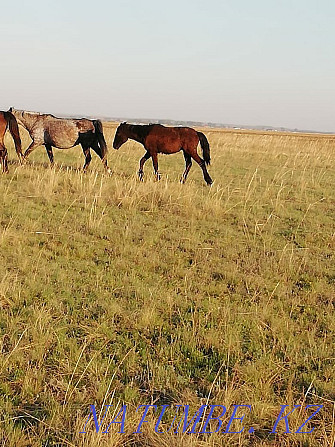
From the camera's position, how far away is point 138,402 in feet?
7.93

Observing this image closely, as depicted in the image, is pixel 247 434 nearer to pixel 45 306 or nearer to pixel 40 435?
pixel 40 435

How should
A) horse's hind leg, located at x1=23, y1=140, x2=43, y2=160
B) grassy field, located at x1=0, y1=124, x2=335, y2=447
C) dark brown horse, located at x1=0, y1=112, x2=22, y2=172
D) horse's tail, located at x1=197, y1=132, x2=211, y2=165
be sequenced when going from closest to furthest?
grassy field, located at x1=0, y1=124, x2=335, y2=447 < dark brown horse, located at x1=0, y1=112, x2=22, y2=172 < horse's tail, located at x1=197, y1=132, x2=211, y2=165 < horse's hind leg, located at x1=23, y1=140, x2=43, y2=160

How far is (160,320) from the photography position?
11.1 feet

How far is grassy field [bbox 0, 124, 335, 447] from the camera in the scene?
230cm

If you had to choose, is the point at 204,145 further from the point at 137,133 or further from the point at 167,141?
the point at 137,133

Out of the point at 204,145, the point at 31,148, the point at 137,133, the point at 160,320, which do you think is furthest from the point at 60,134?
the point at 160,320

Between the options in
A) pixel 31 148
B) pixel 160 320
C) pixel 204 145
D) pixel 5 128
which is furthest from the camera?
pixel 31 148

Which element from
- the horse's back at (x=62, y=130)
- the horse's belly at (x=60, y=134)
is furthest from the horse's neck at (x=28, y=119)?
the horse's belly at (x=60, y=134)

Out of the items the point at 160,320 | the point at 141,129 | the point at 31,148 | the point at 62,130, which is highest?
the point at 141,129

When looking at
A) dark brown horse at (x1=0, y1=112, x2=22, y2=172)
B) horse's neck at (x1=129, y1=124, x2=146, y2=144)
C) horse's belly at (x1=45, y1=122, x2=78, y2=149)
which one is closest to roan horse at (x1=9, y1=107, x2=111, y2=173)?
horse's belly at (x1=45, y1=122, x2=78, y2=149)

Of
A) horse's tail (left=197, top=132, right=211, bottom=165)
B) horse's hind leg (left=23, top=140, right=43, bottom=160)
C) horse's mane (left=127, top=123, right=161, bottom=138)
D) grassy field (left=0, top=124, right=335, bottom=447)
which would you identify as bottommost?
grassy field (left=0, top=124, right=335, bottom=447)

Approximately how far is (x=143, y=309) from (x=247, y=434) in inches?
61.1

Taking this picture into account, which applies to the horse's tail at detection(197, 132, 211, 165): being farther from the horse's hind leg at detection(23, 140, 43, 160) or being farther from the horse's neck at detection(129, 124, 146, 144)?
the horse's hind leg at detection(23, 140, 43, 160)

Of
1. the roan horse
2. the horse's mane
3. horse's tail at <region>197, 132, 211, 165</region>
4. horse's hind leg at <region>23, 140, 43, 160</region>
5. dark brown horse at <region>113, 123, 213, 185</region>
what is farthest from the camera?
the roan horse
